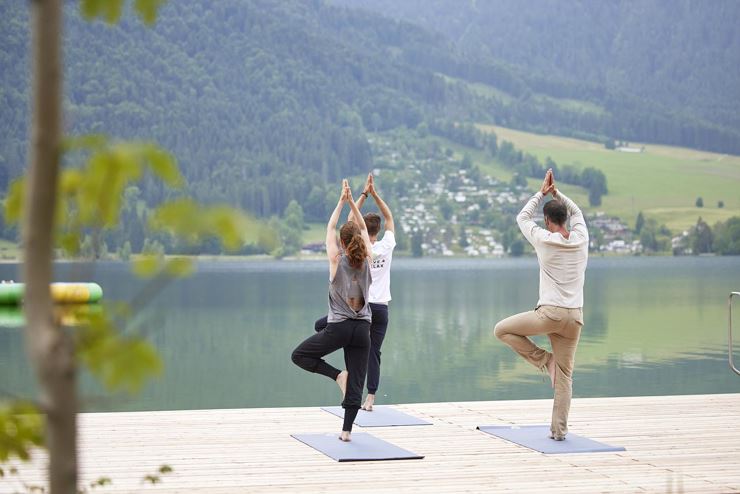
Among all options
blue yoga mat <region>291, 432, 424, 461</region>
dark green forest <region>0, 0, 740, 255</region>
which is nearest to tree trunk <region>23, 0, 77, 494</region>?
blue yoga mat <region>291, 432, 424, 461</region>

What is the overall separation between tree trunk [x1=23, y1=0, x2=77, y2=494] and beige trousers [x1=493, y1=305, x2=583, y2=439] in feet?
18.4

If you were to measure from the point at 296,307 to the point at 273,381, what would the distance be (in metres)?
25.8

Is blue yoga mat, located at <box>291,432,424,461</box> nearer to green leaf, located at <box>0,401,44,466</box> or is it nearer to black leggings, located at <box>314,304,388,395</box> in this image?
black leggings, located at <box>314,304,388,395</box>

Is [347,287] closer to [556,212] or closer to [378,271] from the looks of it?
[556,212]

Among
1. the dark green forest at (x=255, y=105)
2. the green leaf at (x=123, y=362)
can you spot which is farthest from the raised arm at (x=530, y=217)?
the dark green forest at (x=255, y=105)

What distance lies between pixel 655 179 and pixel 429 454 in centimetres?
13394

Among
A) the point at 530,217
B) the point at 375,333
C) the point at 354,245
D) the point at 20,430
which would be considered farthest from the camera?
the point at 375,333

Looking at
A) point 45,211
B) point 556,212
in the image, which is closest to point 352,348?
point 556,212

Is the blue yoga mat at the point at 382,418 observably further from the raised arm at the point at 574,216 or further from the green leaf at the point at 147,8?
the green leaf at the point at 147,8

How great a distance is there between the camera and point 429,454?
292 inches

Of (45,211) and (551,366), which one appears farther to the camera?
(551,366)

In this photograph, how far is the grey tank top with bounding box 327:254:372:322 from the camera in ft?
24.4

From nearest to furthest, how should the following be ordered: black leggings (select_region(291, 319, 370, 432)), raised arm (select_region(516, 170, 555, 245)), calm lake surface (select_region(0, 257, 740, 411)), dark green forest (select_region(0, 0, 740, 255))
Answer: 1. black leggings (select_region(291, 319, 370, 432))
2. raised arm (select_region(516, 170, 555, 245))
3. calm lake surface (select_region(0, 257, 740, 411))
4. dark green forest (select_region(0, 0, 740, 255))

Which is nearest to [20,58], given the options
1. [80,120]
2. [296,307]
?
[80,120]
